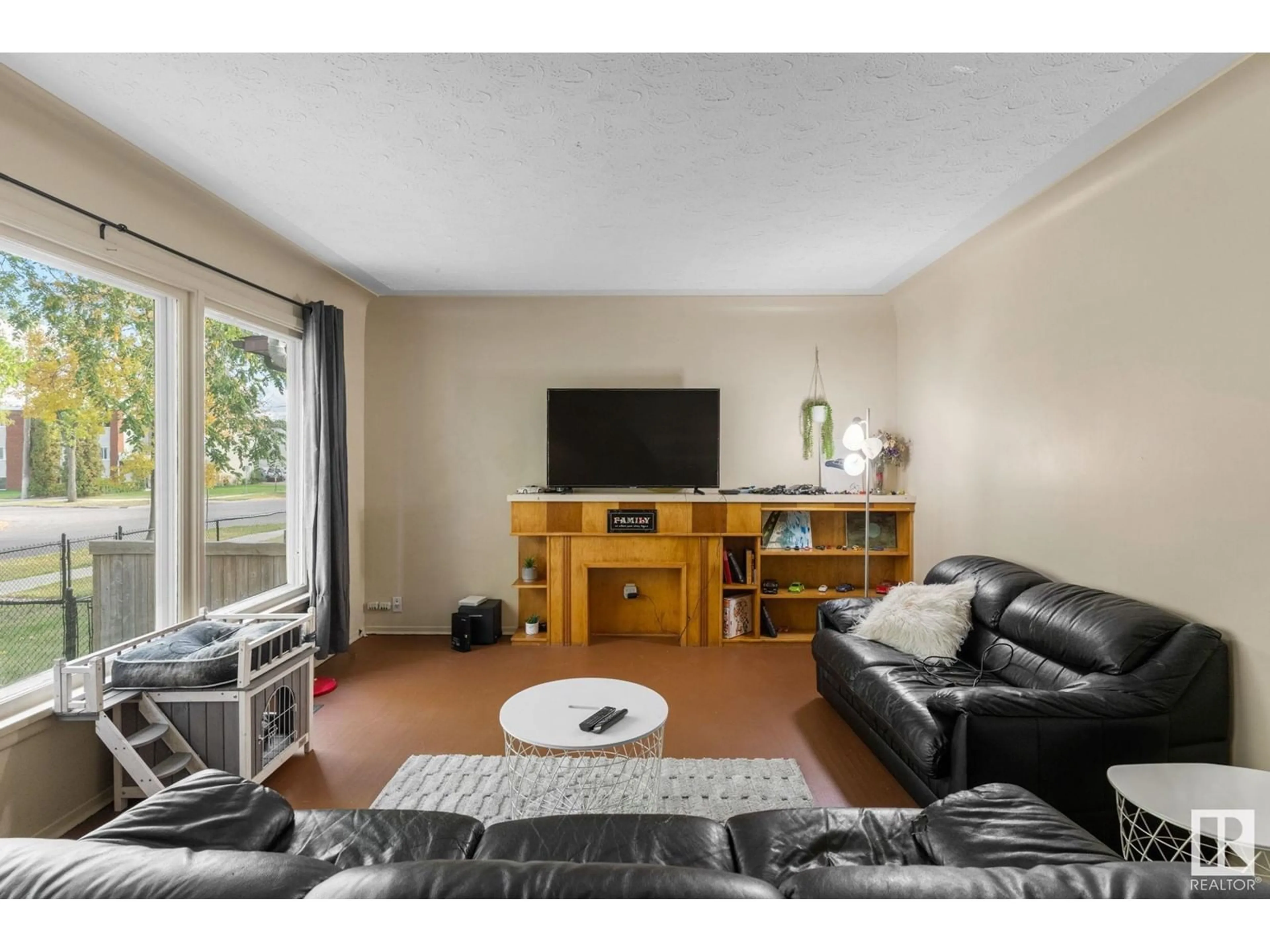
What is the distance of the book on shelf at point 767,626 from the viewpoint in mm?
4512

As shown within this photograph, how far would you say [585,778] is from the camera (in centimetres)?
254

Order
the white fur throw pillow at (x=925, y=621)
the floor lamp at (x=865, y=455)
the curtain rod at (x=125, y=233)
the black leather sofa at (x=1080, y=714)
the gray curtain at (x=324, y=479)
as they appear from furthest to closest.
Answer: the floor lamp at (x=865, y=455), the gray curtain at (x=324, y=479), the white fur throw pillow at (x=925, y=621), the curtain rod at (x=125, y=233), the black leather sofa at (x=1080, y=714)

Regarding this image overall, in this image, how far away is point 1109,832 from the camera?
6.59 ft

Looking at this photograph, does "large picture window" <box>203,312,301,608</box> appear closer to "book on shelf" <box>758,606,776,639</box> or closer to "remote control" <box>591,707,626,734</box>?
"remote control" <box>591,707,626,734</box>

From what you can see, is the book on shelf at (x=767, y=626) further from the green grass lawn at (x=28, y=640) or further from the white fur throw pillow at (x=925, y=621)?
the green grass lawn at (x=28, y=640)

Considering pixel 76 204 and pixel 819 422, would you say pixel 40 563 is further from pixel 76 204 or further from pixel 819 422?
pixel 819 422

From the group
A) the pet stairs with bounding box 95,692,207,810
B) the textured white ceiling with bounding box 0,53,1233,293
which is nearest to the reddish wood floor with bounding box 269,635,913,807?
the pet stairs with bounding box 95,692,207,810

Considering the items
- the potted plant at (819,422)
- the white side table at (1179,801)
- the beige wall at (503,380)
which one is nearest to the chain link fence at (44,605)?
the beige wall at (503,380)

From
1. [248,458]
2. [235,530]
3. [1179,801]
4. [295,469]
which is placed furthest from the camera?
[295,469]

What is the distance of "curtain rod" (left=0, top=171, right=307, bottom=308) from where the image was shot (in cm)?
213

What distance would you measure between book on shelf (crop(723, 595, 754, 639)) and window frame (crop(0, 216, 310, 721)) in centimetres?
302

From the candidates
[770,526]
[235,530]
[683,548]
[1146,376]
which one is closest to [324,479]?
[235,530]

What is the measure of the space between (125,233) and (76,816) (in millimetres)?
2283

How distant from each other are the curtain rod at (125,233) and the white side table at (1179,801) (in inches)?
154
